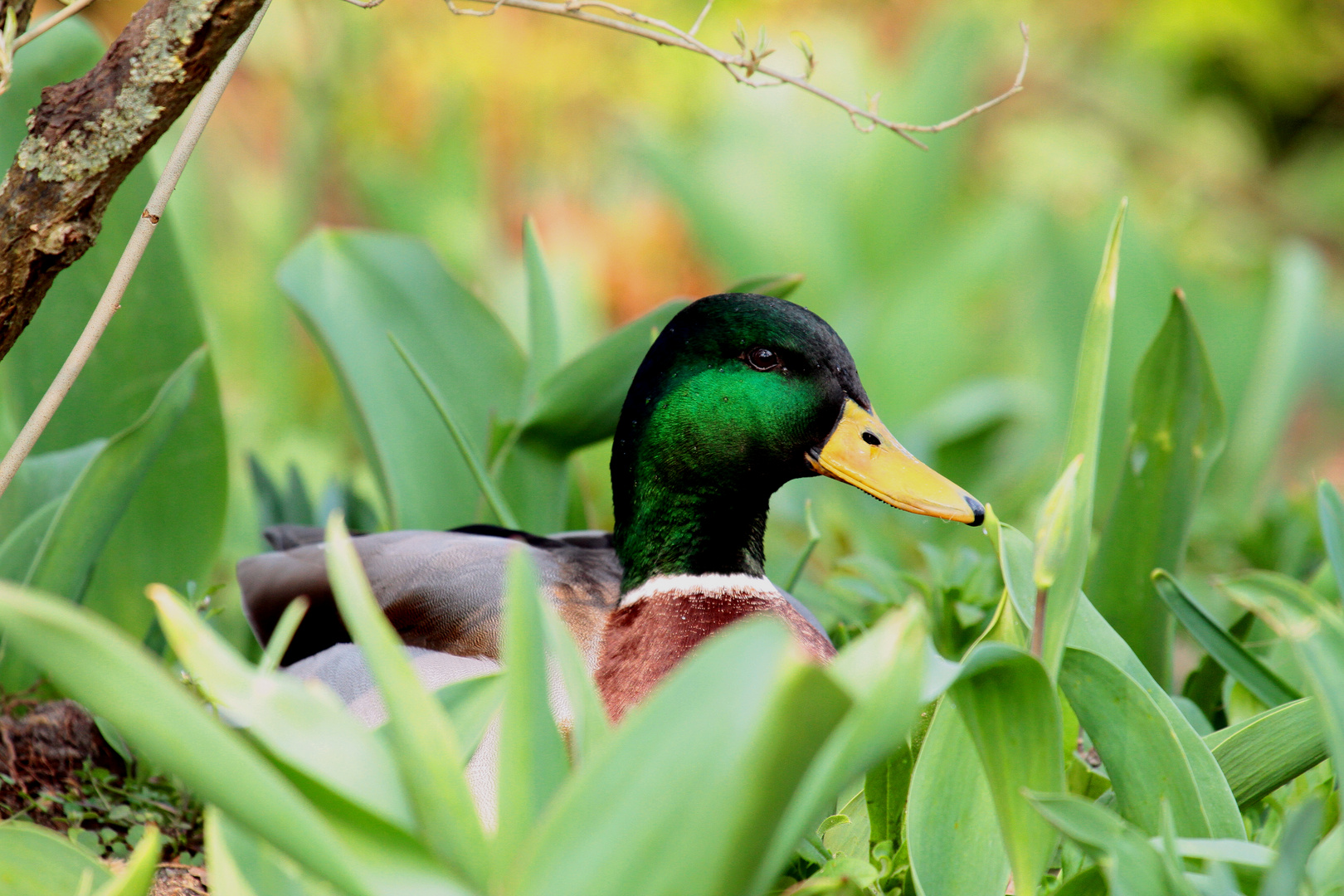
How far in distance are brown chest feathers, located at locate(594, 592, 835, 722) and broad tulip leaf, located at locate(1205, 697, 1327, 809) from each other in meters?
0.41

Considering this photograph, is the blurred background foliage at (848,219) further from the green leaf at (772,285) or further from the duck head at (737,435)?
the green leaf at (772,285)

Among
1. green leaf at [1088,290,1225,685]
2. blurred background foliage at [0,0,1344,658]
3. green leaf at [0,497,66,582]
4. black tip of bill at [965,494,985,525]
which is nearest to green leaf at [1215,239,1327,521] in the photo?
blurred background foliage at [0,0,1344,658]

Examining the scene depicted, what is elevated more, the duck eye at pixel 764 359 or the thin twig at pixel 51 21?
the thin twig at pixel 51 21

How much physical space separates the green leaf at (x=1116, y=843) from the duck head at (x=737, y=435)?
0.51 metres

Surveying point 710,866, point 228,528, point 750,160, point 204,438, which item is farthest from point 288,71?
point 710,866

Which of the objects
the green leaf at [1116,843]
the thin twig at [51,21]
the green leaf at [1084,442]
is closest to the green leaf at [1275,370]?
the green leaf at [1084,442]

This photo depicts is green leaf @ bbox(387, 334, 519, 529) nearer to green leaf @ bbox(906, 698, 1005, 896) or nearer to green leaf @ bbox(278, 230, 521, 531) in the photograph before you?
green leaf @ bbox(278, 230, 521, 531)

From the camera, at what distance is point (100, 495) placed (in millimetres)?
1386

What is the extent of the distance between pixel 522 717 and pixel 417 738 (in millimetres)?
72

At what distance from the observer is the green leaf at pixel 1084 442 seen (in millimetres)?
922

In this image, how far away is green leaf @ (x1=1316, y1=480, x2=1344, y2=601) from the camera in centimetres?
119

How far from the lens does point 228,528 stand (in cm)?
229

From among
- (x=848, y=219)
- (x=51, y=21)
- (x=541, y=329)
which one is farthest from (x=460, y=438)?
(x=848, y=219)

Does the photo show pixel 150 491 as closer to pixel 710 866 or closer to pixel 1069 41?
pixel 710 866
